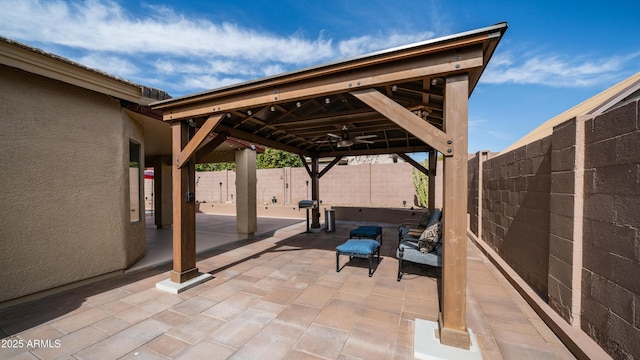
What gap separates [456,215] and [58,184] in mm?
5515

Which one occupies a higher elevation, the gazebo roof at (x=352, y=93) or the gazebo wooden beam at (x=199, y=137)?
the gazebo roof at (x=352, y=93)

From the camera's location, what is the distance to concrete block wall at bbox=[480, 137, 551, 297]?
119 inches

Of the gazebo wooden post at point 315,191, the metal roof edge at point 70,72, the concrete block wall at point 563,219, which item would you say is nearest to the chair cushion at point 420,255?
the concrete block wall at point 563,219

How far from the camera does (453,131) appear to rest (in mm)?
2336

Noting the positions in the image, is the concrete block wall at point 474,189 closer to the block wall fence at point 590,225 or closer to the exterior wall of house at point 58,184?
the block wall fence at point 590,225

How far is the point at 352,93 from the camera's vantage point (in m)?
2.79

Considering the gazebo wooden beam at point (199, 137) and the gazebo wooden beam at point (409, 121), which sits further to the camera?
the gazebo wooden beam at point (199, 137)

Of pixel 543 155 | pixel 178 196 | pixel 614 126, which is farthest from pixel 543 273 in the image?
pixel 178 196

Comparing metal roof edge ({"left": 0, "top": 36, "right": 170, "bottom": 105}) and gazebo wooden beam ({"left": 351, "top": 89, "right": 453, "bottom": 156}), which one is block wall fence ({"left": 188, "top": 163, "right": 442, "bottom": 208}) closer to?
metal roof edge ({"left": 0, "top": 36, "right": 170, "bottom": 105})

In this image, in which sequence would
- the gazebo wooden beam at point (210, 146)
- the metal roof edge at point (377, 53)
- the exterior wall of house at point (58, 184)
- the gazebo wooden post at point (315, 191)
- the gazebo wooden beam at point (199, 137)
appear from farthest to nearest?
1. the gazebo wooden post at point (315, 191)
2. the gazebo wooden beam at point (210, 146)
3. the gazebo wooden beam at point (199, 137)
4. the exterior wall of house at point (58, 184)
5. the metal roof edge at point (377, 53)

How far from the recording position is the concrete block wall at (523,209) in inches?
119

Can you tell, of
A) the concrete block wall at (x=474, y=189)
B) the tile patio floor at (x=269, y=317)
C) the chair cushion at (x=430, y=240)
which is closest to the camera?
the tile patio floor at (x=269, y=317)

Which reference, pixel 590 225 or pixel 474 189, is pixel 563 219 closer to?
pixel 590 225

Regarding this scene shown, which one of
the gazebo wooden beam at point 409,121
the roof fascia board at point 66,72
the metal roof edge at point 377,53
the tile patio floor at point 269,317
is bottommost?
the tile patio floor at point 269,317
